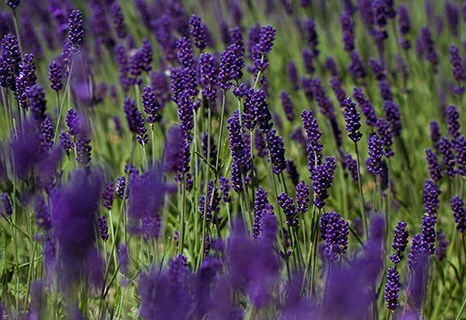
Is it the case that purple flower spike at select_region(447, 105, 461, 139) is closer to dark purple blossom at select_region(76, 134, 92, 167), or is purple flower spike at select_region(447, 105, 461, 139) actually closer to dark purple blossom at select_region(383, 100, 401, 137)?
dark purple blossom at select_region(383, 100, 401, 137)

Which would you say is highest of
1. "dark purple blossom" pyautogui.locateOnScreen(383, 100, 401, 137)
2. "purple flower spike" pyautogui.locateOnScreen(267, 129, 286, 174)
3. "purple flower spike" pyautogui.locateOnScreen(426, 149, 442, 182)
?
"dark purple blossom" pyautogui.locateOnScreen(383, 100, 401, 137)

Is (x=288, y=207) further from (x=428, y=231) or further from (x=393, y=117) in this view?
(x=393, y=117)

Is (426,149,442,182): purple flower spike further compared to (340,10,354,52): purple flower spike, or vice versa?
(340,10,354,52): purple flower spike

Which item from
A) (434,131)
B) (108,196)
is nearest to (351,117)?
(108,196)

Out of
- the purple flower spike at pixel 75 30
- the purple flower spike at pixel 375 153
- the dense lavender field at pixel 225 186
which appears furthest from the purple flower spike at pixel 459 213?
the purple flower spike at pixel 75 30

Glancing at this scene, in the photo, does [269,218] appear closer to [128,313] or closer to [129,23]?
[128,313]

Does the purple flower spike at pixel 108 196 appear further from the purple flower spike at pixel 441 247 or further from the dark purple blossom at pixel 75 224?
the purple flower spike at pixel 441 247

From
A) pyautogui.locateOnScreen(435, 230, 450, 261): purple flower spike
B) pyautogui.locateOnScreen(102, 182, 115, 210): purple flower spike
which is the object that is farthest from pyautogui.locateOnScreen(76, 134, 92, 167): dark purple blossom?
pyautogui.locateOnScreen(435, 230, 450, 261): purple flower spike

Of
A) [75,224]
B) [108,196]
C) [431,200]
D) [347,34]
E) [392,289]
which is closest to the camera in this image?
[75,224]
